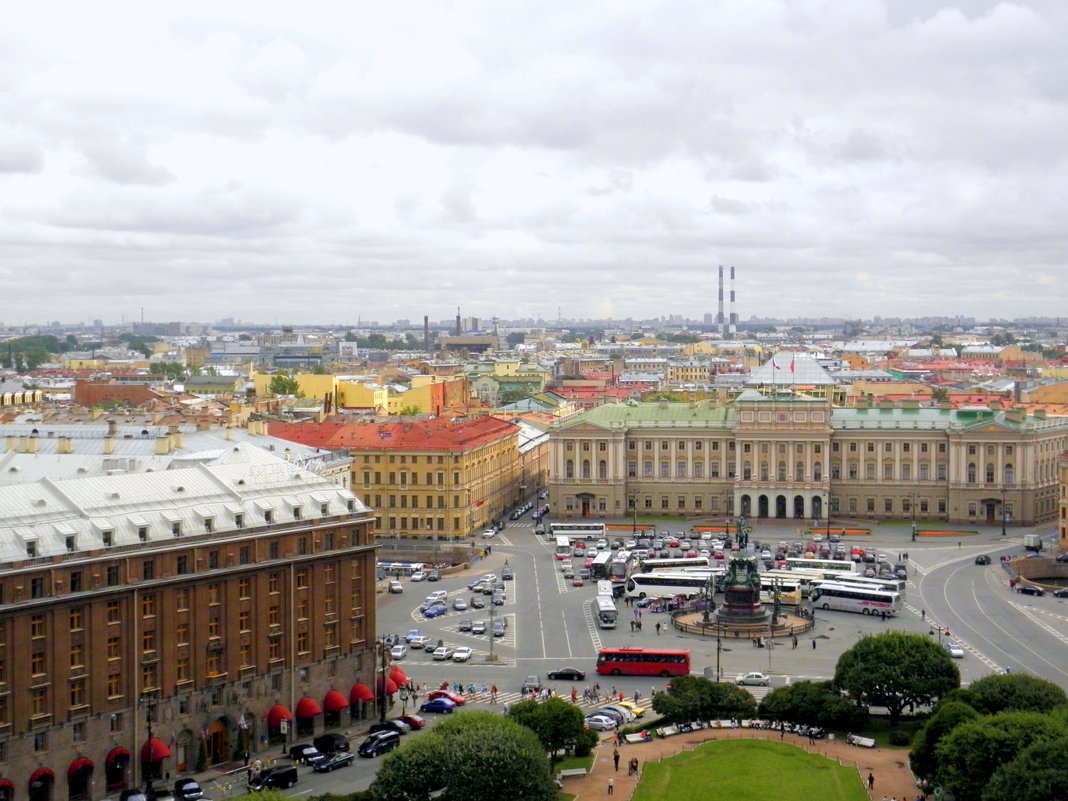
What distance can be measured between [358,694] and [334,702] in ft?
5.02

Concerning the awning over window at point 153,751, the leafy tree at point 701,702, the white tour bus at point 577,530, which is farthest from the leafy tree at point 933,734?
the white tour bus at point 577,530

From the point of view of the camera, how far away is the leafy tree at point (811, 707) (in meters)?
63.0

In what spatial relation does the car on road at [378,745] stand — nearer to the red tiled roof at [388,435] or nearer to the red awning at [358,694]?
the red awning at [358,694]

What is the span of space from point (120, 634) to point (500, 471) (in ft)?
244

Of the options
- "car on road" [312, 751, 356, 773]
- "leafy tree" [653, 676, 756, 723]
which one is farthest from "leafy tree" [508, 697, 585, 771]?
"car on road" [312, 751, 356, 773]

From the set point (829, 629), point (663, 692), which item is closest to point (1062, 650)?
point (829, 629)

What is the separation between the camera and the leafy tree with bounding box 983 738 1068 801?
48844 millimetres

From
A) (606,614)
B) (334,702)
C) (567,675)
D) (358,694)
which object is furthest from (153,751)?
(606,614)

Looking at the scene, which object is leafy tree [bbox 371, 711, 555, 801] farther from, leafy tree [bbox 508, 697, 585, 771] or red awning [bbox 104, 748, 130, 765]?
red awning [bbox 104, 748, 130, 765]

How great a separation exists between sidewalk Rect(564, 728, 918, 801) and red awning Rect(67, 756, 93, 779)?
17395 millimetres

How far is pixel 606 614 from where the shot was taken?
86.5m

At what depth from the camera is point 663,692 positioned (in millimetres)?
65812

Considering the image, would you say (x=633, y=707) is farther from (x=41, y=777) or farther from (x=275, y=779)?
(x=41, y=777)

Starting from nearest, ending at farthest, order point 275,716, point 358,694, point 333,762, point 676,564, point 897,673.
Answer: point 333,762 → point 275,716 → point 897,673 → point 358,694 → point 676,564
